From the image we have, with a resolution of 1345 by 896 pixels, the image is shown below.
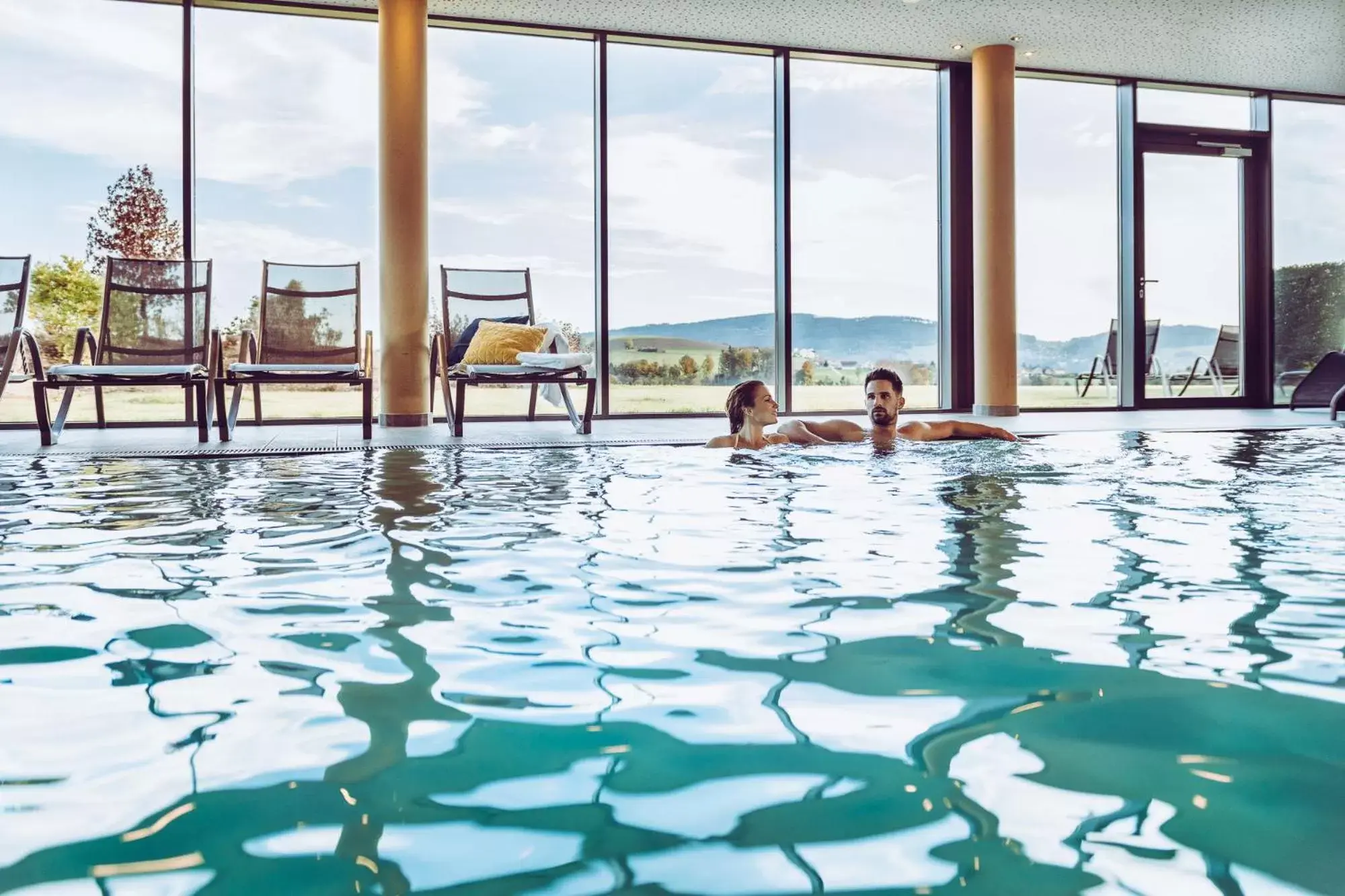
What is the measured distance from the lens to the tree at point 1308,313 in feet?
30.5

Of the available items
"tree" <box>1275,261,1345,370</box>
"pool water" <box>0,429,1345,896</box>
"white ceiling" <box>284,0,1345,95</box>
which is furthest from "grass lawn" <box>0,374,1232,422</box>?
"pool water" <box>0,429,1345,896</box>

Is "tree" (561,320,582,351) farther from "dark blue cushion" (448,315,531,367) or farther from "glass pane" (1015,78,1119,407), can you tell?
"glass pane" (1015,78,1119,407)

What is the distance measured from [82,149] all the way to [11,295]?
184cm

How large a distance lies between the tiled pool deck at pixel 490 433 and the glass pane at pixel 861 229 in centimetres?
84

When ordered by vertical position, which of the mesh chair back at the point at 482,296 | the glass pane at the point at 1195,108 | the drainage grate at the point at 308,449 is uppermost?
the glass pane at the point at 1195,108

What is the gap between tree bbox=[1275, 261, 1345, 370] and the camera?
30.5 feet

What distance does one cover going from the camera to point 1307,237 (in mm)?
9328

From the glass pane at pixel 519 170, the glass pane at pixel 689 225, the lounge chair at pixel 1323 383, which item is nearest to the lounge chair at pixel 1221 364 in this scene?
the lounge chair at pixel 1323 383

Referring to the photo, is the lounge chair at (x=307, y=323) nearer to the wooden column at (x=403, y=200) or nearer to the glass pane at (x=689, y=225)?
the wooden column at (x=403, y=200)

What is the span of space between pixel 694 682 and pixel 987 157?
7454 mm

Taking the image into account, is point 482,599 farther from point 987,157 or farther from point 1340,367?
point 1340,367

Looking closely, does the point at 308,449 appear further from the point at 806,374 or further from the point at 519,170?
the point at 806,374

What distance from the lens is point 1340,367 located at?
794cm

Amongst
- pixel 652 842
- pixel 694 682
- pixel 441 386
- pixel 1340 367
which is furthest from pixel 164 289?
pixel 1340 367
